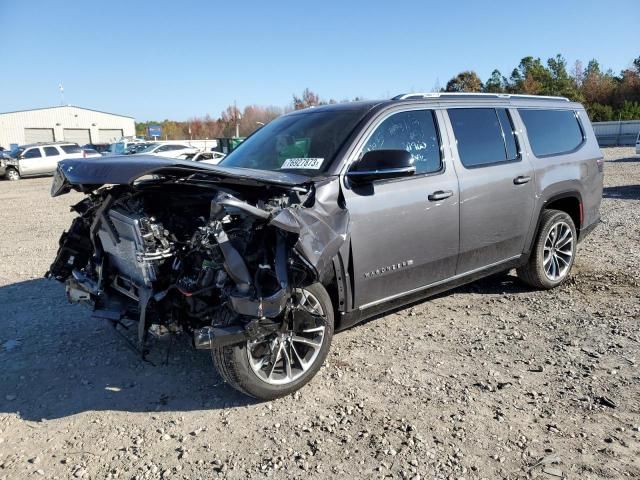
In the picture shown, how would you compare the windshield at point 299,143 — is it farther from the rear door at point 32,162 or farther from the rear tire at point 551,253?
the rear door at point 32,162

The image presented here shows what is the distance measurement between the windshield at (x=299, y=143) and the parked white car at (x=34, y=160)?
77.9ft

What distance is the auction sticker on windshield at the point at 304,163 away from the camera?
3.58 meters

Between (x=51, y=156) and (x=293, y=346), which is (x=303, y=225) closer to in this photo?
(x=293, y=346)

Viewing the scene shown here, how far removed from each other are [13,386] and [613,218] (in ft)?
31.5

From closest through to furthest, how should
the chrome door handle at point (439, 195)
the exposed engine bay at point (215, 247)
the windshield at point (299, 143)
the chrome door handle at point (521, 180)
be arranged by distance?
the exposed engine bay at point (215, 247) < the windshield at point (299, 143) < the chrome door handle at point (439, 195) < the chrome door handle at point (521, 180)

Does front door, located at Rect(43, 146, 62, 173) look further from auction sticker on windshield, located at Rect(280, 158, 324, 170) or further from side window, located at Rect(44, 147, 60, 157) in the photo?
auction sticker on windshield, located at Rect(280, 158, 324, 170)

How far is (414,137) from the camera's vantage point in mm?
3973

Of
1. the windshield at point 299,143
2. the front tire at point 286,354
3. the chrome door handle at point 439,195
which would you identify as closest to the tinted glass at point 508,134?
the chrome door handle at point 439,195

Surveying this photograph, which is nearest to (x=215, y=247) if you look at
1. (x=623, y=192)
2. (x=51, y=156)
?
(x=623, y=192)

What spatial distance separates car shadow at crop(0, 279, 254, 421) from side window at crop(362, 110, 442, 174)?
2138 millimetres

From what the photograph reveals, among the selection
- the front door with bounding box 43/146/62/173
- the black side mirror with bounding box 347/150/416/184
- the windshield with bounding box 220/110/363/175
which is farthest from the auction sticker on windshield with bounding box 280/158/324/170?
the front door with bounding box 43/146/62/173

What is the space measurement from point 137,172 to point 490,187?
9.80 feet

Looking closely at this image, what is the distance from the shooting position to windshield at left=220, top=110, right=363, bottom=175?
3.68 meters

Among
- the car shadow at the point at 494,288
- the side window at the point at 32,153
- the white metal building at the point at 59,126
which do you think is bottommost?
the car shadow at the point at 494,288
